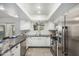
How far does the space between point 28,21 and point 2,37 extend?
0.50 m

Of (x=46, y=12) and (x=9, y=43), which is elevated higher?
(x=46, y=12)

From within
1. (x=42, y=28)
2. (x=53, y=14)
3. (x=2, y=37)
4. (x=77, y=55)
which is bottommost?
(x=77, y=55)

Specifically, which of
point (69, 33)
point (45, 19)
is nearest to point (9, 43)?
point (45, 19)

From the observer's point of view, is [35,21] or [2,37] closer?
[35,21]

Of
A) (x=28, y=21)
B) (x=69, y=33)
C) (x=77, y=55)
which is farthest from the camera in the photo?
(x=28, y=21)

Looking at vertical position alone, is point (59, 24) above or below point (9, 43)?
above

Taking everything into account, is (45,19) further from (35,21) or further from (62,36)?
(62,36)

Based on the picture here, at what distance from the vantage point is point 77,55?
49.6 inches

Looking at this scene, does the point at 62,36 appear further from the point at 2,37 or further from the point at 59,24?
the point at 2,37

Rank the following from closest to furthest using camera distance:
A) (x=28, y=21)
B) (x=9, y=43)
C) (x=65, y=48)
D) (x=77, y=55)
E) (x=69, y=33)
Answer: (x=77, y=55), (x=69, y=33), (x=65, y=48), (x=28, y=21), (x=9, y=43)

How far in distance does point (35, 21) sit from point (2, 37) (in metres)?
0.61

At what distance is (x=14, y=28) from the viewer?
1.79 meters

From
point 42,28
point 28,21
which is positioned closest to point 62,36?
point 42,28

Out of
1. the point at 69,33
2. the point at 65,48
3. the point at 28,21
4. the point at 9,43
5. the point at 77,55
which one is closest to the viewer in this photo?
the point at 77,55
